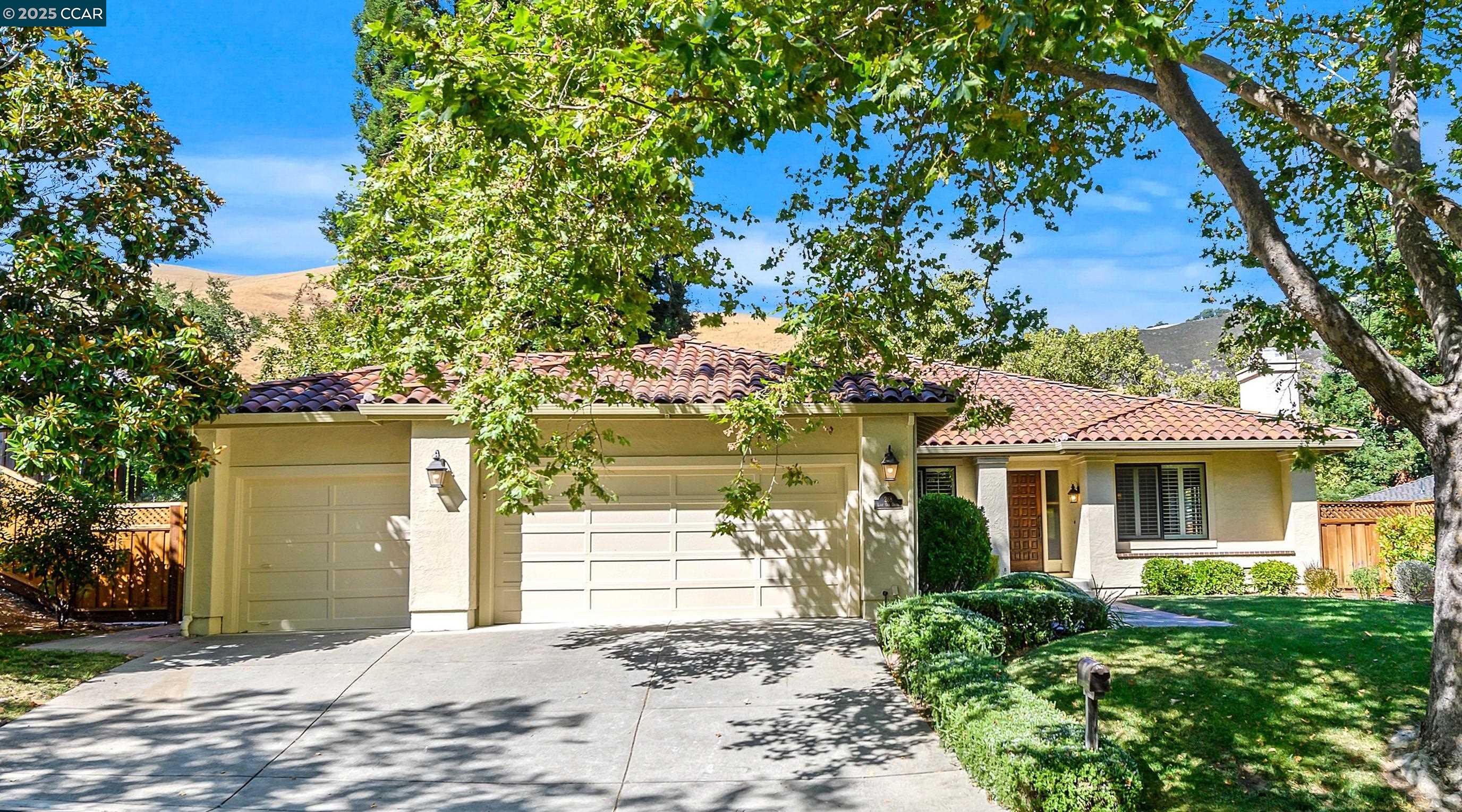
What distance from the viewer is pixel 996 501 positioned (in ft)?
56.8

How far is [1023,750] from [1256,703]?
2924 mm

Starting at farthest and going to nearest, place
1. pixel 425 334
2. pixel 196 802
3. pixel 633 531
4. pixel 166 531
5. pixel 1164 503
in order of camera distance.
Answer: pixel 1164 503 < pixel 166 531 < pixel 633 531 < pixel 425 334 < pixel 196 802

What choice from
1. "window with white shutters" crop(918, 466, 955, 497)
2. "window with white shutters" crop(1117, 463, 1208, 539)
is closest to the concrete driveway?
"window with white shutters" crop(918, 466, 955, 497)

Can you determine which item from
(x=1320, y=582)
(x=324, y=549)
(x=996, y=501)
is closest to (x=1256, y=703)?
(x=996, y=501)

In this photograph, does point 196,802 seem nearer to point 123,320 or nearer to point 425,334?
point 425,334

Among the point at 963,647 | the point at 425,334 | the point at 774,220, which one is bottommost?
the point at 963,647

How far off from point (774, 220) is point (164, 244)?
24.2 ft

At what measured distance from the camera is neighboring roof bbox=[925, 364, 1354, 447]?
1705 cm

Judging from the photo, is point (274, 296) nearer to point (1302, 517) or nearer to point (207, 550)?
point (207, 550)

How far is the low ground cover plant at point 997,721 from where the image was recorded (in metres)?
5.59

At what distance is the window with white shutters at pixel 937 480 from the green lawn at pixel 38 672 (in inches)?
537

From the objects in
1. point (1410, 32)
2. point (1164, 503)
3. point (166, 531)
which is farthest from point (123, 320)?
point (1164, 503)

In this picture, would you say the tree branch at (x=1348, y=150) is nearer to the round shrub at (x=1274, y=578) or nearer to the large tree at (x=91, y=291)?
the large tree at (x=91, y=291)

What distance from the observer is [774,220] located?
10055 millimetres
